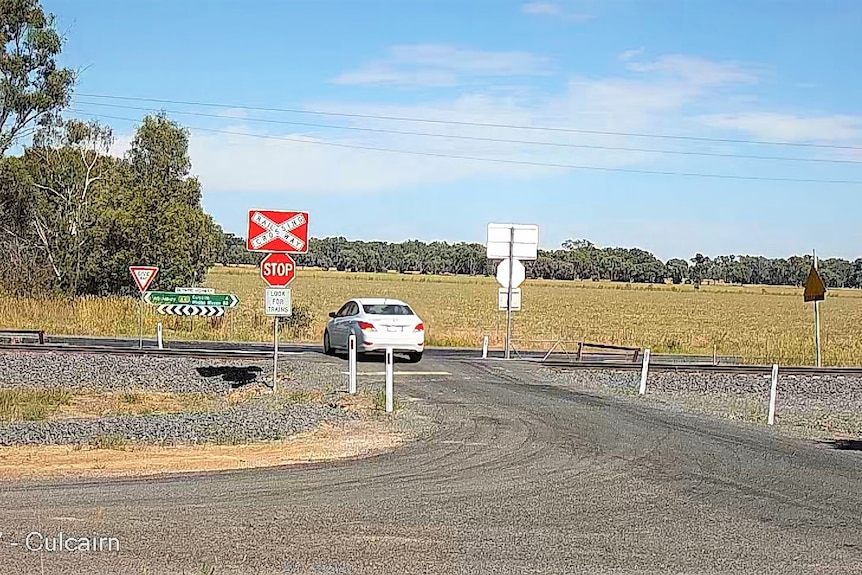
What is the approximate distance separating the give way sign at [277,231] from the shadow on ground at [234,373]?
5.28 metres

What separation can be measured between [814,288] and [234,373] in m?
17.0

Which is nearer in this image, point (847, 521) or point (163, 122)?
point (847, 521)

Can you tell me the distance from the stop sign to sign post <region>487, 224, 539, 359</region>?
12.9 meters

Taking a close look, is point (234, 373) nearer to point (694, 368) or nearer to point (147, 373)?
point (147, 373)

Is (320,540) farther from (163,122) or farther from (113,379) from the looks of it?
(163,122)

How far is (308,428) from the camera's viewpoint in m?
16.4

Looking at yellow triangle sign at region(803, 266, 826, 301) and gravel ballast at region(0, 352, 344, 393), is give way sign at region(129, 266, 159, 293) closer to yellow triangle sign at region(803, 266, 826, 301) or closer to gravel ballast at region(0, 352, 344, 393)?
gravel ballast at region(0, 352, 344, 393)

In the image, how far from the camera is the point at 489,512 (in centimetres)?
988

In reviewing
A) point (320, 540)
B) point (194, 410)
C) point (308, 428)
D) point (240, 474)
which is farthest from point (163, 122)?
point (320, 540)

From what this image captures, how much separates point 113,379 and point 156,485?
15294 mm

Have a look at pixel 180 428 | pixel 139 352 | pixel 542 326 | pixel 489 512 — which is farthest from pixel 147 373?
pixel 542 326

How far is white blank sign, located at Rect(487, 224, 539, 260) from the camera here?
109ft

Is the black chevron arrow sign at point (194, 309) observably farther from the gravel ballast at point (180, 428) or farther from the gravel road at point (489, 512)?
the gravel road at point (489, 512)

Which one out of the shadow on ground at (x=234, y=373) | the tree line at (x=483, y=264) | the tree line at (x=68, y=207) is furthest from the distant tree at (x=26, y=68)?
the tree line at (x=483, y=264)
